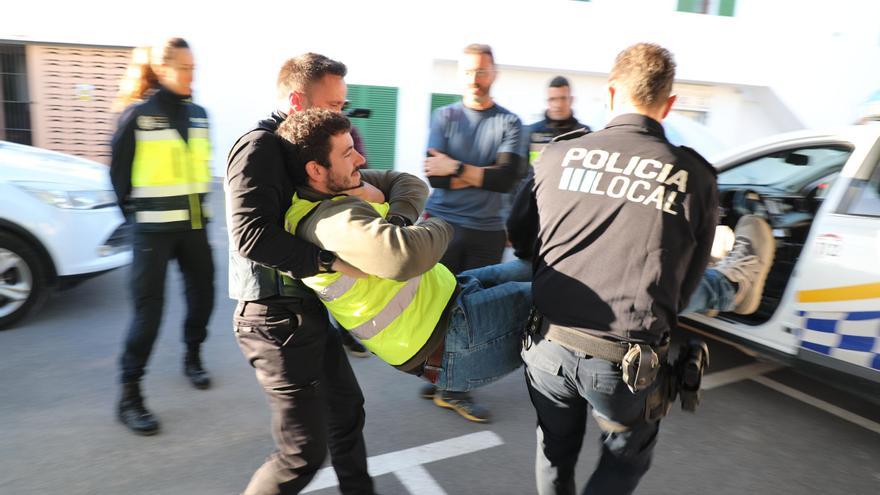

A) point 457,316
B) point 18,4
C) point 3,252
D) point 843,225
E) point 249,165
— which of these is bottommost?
point 3,252

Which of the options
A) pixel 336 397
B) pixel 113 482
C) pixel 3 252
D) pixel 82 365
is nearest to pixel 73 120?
pixel 3 252

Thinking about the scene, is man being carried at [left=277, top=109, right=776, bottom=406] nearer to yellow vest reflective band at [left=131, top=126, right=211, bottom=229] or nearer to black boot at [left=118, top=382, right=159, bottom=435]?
yellow vest reflective band at [left=131, top=126, right=211, bottom=229]

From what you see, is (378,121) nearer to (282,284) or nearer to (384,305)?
(282,284)

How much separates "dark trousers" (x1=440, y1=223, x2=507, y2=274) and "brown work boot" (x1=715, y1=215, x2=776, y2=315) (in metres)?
1.31

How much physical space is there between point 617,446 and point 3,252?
4242 millimetres

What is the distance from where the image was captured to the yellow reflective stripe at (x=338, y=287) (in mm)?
1872

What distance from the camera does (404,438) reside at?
315cm

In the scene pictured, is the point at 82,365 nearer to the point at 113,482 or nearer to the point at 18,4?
the point at 113,482

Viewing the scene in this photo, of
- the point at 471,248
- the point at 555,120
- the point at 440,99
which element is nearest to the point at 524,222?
the point at 471,248

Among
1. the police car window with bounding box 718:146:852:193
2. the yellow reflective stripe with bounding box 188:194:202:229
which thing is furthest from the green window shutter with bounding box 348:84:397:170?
the yellow reflective stripe with bounding box 188:194:202:229

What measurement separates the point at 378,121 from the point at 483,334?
939 centimetres

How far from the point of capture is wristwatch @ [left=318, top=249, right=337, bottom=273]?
5.90ft

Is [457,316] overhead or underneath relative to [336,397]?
overhead

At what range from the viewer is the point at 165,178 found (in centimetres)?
306
